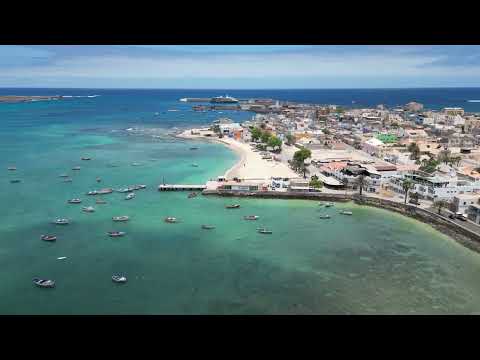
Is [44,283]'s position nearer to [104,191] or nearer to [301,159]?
[104,191]

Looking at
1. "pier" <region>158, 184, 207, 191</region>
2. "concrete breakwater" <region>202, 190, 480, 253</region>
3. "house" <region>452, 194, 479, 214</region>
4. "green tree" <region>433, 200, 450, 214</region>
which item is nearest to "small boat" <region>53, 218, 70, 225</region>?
"pier" <region>158, 184, 207, 191</region>

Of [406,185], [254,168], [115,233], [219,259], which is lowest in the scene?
[219,259]

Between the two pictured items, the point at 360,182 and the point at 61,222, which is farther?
the point at 360,182

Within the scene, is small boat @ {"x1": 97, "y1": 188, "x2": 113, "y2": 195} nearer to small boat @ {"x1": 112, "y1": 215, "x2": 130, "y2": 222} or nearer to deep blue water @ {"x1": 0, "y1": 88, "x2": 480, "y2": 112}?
small boat @ {"x1": 112, "y1": 215, "x2": 130, "y2": 222}

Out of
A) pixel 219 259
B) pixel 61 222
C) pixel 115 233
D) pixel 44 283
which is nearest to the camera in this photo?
pixel 44 283

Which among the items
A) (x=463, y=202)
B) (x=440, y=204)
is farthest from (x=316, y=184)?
(x=463, y=202)

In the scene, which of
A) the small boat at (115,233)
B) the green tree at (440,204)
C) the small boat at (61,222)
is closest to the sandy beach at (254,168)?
the green tree at (440,204)
